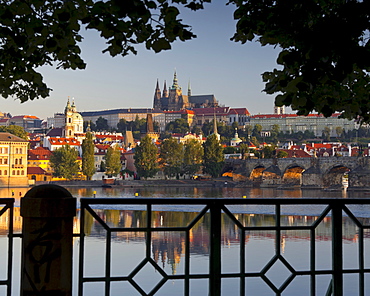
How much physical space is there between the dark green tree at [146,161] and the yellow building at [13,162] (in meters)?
11.5

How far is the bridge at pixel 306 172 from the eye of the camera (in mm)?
56906

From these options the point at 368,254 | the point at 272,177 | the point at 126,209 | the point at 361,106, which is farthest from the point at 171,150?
the point at 361,106

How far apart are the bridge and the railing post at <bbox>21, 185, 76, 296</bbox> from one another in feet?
176

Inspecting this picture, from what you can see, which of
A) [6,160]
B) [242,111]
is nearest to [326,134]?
[242,111]

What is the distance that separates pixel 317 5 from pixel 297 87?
509 mm

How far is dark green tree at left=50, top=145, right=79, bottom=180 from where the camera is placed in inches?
2638

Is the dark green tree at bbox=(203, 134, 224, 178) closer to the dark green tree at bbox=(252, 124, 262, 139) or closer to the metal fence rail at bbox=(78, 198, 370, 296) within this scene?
the dark green tree at bbox=(252, 124, 262, 139)

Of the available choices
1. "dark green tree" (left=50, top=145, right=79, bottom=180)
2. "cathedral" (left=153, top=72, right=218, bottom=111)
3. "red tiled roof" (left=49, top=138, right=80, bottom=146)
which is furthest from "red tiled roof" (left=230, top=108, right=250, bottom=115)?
"dark green tree" (left=50, top=145, right=79, bottom=180)

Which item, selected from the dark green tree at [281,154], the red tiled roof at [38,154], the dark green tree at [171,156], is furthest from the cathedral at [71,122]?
the dark green tree at [281,154]

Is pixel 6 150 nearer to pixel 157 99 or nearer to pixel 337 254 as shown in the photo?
pixel 337 254

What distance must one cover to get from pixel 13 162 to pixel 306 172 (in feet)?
92.2

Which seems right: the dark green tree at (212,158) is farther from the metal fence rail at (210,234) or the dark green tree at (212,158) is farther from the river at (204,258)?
the metal fence rail at (210,234)

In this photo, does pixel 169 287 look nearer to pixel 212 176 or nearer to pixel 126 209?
pixel 126 209

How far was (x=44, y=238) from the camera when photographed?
2.57 metres
